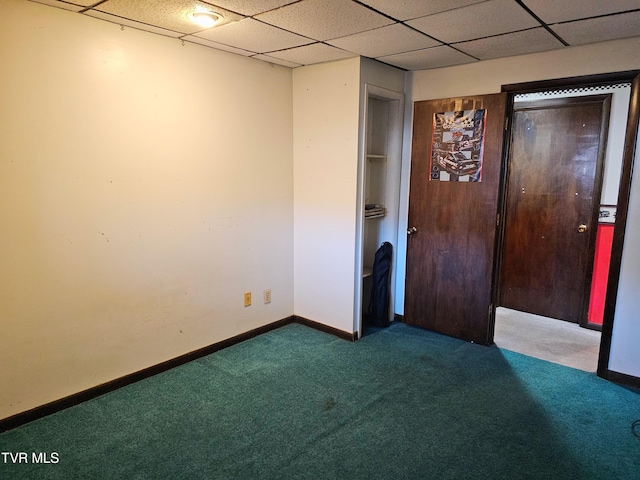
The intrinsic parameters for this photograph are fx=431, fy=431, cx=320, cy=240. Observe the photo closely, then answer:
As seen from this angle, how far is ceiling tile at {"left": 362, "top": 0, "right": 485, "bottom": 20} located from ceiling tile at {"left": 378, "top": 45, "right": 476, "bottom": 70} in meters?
0.74

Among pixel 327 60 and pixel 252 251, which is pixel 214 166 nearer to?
pixel 252 251

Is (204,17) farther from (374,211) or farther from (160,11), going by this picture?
(374,211)

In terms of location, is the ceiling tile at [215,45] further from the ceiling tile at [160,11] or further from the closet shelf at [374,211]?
the closet shelf at [374,211]

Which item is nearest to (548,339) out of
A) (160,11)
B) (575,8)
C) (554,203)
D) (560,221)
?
(560,221)

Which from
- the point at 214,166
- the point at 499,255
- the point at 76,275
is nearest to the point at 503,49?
the point at 499,255

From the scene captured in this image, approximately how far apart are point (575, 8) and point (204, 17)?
1.96 meters

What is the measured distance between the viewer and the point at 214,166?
10.5ft

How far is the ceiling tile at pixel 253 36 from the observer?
8.36 ft

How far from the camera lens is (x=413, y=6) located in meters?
2.18

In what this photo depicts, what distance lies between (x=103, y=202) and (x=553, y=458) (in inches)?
113

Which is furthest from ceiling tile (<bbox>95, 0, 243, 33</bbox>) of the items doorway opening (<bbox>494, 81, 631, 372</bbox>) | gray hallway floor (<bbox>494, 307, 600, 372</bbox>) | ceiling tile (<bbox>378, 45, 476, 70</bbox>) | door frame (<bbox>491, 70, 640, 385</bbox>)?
gray hallway floor (<bbox>494, 307, 600, 372</bbox>)

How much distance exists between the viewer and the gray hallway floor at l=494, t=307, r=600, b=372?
133 inches

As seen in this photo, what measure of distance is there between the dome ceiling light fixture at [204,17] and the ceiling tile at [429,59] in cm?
138

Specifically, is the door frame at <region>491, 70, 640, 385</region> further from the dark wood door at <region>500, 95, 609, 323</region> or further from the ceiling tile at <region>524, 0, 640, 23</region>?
the dark wood door at <region>500, 95, 609, 323</region>
